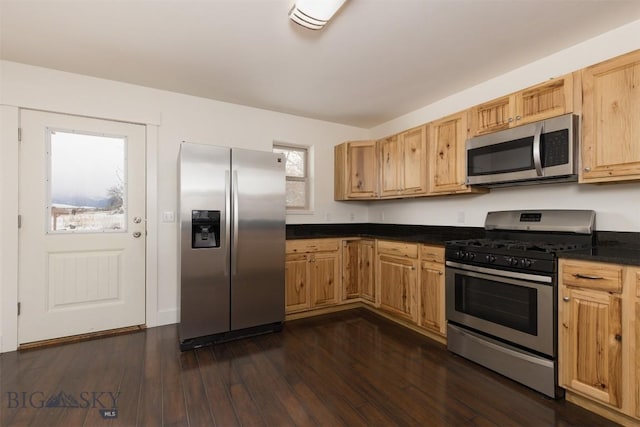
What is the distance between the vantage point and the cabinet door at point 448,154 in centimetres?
282

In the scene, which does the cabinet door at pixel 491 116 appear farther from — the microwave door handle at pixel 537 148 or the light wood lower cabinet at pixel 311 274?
the light wood lower cabinet at pixel 311 274

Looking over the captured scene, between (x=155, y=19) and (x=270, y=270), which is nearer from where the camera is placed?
(x=155, y=19)

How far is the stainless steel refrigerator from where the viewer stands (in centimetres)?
268

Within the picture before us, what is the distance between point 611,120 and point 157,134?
3779 millimetres

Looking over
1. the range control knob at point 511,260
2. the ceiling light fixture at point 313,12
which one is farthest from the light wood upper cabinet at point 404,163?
the ceiling light fixture at point 313,12

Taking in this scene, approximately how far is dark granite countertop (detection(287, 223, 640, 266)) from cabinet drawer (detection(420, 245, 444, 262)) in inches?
2.0

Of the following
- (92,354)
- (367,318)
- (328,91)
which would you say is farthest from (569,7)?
(92,354)

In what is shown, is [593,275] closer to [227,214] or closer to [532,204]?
[532,204]

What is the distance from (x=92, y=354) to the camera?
8.20 ft

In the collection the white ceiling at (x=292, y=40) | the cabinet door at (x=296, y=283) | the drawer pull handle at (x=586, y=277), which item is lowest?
the cabinet door at (x=296, y=283)

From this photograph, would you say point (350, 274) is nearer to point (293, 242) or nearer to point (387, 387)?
point (293, 242)

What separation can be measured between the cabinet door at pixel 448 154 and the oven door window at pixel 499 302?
93 centimetres

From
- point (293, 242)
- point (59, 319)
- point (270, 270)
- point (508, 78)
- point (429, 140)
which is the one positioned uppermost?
point (508, 78)

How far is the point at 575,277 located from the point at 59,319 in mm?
4111
